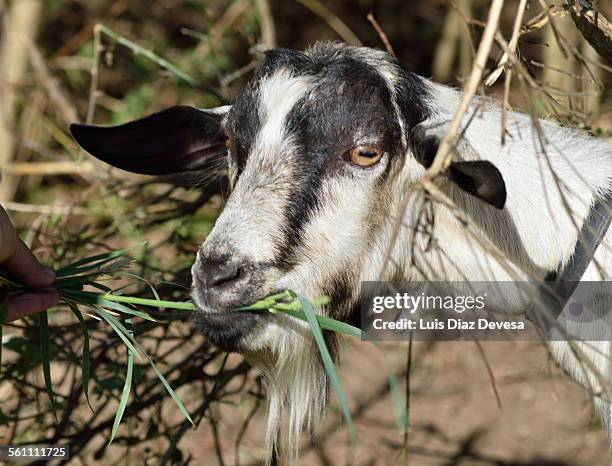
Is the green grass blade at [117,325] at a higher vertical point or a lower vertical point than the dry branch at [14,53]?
higher

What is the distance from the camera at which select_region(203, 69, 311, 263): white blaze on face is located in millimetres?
2312

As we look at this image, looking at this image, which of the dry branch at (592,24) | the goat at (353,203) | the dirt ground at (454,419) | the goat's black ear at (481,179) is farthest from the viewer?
the dirt ground at (454,419)

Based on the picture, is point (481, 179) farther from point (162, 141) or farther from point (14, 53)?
point (14, 53)

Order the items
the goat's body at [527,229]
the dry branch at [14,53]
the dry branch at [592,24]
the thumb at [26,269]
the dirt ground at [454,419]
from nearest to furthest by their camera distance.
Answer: the thumb at [26,269], the goat's body at [527,229], the dry branch at [592,24], the dirt ground at [454,419], the dry branch at [14,53]

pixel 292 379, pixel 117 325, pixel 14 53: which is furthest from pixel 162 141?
pixel 14 53

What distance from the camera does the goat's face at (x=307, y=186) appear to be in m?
2.33

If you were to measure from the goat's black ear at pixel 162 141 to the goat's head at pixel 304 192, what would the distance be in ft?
0.78

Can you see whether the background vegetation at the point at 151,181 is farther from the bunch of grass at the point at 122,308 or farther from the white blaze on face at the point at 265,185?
the white blaze on face at the point at 265,185

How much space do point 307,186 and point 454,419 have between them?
255cm

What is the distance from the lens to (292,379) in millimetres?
2676

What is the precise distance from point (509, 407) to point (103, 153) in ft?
9.13

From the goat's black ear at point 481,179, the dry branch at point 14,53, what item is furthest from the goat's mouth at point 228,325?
the dry branch at point 14,53

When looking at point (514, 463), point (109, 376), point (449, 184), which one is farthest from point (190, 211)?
point (514, 463)

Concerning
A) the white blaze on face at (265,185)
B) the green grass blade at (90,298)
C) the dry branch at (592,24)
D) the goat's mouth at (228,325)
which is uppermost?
the dry branch at (592,24)
